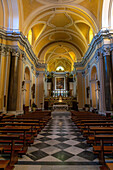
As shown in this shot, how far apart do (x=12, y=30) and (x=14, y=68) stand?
9.54 feet

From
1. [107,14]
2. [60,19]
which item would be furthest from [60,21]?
[107,14]

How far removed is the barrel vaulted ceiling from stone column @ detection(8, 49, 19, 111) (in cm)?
278

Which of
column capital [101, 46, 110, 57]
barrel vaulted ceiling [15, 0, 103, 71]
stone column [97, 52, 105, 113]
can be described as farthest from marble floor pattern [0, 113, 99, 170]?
barrel vaulted ceiling [15, 0, 103, 71]

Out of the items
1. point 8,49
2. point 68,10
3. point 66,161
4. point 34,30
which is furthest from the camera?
point 34,30

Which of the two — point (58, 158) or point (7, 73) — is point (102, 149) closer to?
point (58, 158)

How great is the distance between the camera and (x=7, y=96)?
8.74m

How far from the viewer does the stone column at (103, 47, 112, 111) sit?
28.0ft

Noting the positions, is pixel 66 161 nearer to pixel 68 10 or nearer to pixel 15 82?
pixel 15 82

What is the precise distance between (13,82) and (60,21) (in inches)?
347

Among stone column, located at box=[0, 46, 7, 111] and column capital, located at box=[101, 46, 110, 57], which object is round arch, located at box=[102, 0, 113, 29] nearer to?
column capital, located at box=[101, 46, 110, 57]

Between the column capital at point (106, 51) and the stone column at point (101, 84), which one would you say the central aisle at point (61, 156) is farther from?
the column capital at point (106, 51)

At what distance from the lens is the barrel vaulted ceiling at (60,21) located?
10.4m

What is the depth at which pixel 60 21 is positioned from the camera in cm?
1349

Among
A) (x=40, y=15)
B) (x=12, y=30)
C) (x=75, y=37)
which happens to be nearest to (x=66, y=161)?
(x=12, y=30)
